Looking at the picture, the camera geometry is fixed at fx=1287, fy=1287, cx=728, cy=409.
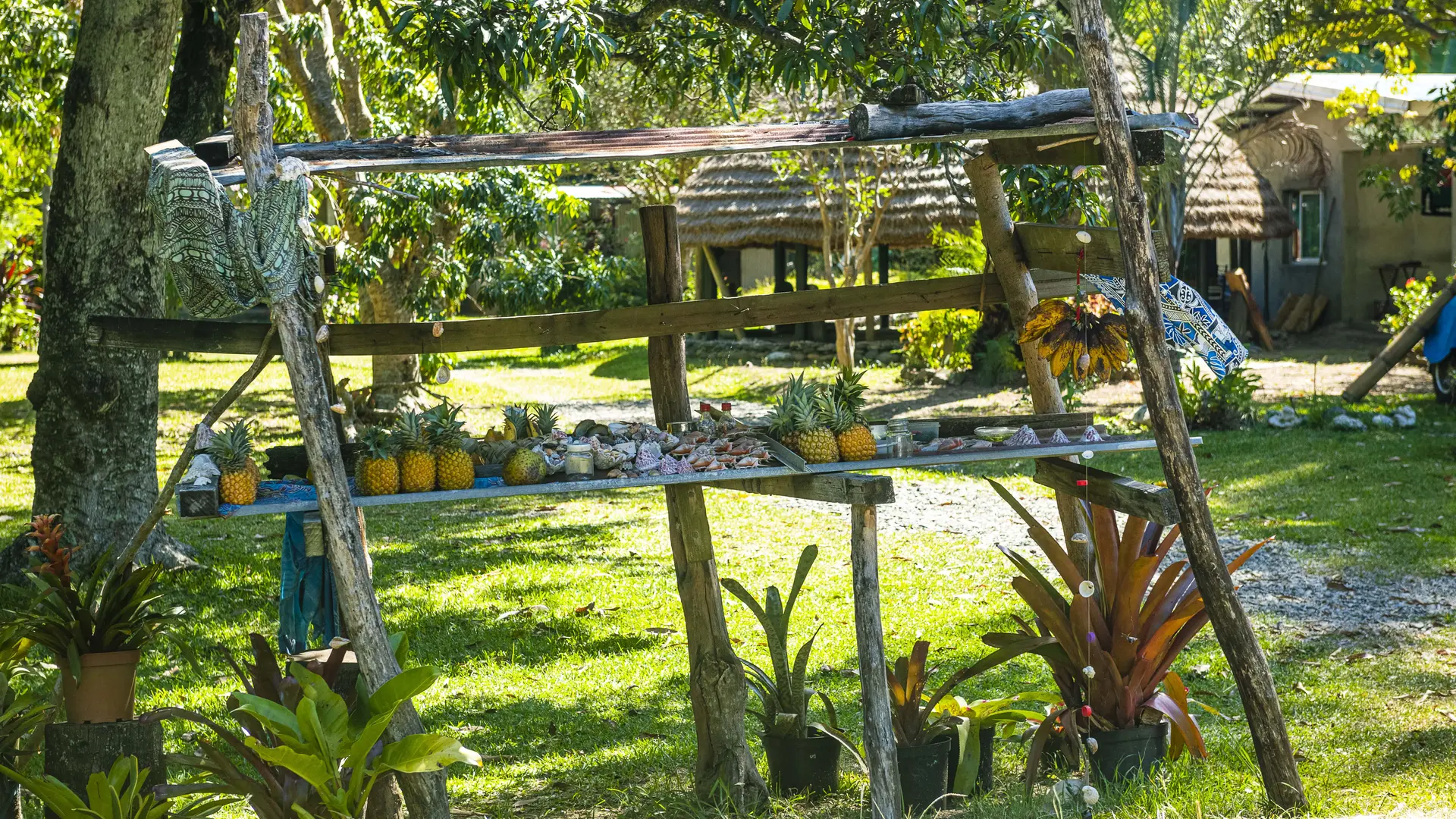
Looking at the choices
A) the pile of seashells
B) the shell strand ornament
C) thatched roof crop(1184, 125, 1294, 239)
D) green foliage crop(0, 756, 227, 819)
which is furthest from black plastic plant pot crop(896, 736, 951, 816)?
thatched roof crop(1184, 125, 1294, 239)

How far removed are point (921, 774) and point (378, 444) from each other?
213 centimetres

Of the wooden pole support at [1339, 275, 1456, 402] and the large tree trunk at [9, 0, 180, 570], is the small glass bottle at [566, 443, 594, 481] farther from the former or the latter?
the wooden pole support at [1339, 275, 1456, 402]

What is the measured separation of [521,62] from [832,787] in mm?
3112

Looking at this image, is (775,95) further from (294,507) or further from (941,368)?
(294,507)

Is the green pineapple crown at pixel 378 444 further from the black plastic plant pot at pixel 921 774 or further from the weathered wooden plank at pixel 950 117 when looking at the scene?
the black plastic plant pot at pixel 921 774

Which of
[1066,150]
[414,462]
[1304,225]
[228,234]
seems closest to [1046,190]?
[1066,150]

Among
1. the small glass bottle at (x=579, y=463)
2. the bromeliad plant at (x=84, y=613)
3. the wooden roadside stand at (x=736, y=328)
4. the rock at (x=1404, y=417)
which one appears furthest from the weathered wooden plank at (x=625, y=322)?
the rock at (x=1404, y=417)

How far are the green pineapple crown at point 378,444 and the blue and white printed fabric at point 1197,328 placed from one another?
231 cm

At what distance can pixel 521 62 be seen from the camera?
17.4 feet

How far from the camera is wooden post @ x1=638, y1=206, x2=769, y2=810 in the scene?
450 centimetres

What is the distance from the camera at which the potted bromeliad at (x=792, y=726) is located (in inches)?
177

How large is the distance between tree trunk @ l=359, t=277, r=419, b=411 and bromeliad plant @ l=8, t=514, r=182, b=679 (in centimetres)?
728

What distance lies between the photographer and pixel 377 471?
12.3 ft

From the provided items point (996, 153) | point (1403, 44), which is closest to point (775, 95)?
point (1403, 44)
